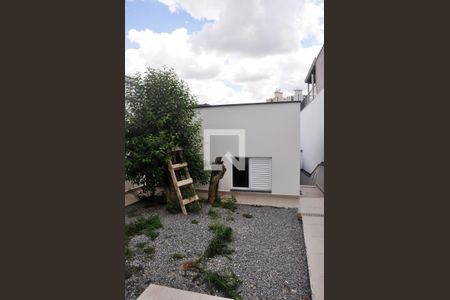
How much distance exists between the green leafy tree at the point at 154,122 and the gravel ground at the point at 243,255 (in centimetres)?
83

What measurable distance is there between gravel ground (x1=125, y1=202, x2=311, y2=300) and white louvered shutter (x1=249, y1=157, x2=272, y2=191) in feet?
2.41

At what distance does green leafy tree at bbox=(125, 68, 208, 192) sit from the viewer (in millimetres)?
4301

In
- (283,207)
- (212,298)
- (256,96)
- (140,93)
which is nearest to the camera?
(212,298)

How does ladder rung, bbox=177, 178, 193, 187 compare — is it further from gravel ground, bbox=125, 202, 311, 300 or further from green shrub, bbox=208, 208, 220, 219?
green shrub, bbox=208, 208, 220, 219

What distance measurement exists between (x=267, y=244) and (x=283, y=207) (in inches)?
72.6

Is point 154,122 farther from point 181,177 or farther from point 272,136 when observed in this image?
point 272,136

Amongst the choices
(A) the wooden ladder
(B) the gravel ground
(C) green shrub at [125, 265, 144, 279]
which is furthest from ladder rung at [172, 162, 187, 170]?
(C) green shrub at [125, 265, 144, 279]

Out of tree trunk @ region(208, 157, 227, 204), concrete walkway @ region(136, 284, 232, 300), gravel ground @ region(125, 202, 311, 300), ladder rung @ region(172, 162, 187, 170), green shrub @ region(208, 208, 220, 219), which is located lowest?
gravel ground @ region(125, 202, 311, 300)

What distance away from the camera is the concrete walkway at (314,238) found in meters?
2.22

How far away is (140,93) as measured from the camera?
14.8 ft

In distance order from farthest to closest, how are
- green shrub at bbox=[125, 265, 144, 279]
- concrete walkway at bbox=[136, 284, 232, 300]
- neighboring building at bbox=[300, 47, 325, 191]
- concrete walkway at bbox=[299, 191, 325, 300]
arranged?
neighboring building at bbox=[300, 47, 325, 191] → green shrub at bbox=[125, 265, 144, 279] → concrete walkway at bbox=[299, 191, 325, 300] → concrete walkway at bbox=[136, 284, 232, 300]
